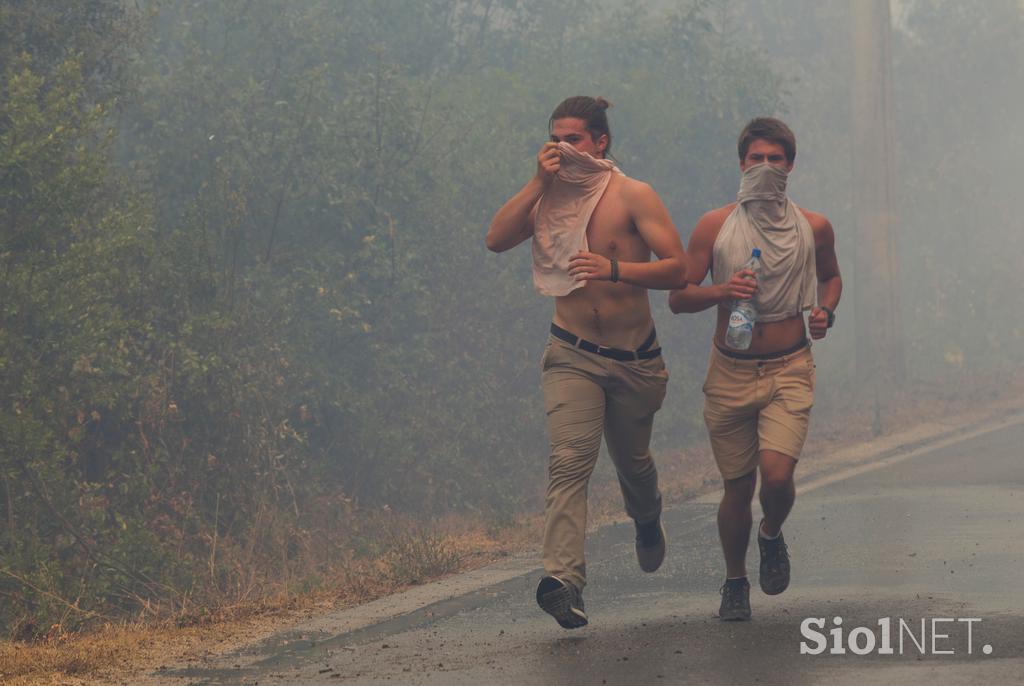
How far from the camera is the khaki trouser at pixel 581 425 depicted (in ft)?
21.0

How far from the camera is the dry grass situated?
624 cm

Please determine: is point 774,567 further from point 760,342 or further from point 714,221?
point 714,221

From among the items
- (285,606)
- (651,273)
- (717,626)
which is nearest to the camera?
(651,273)

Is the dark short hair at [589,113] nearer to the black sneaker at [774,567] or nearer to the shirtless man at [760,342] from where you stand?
the shirtless man at [760,342]

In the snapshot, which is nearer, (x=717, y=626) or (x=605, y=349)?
(x=717, y=626)

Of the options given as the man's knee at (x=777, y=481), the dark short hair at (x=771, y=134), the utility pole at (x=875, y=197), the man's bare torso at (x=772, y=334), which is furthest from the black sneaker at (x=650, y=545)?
the utility pole at (x=875, y=197)

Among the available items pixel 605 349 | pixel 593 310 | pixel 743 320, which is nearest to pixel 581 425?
pixel 605 349

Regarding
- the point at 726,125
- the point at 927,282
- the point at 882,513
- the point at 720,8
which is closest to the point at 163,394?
the point at 882,513

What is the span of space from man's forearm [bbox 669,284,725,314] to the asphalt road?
4.44ft

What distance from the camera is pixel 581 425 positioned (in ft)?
21.7

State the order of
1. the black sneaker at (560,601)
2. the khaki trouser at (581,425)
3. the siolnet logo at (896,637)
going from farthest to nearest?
the khaki trouser at (581,425), the black sneaker at (560,601), the siolnet logo at (896,637)

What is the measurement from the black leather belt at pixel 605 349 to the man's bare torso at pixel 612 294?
2 cm

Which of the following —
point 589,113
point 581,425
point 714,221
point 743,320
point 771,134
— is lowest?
point 581,425

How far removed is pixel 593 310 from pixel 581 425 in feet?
1.63
